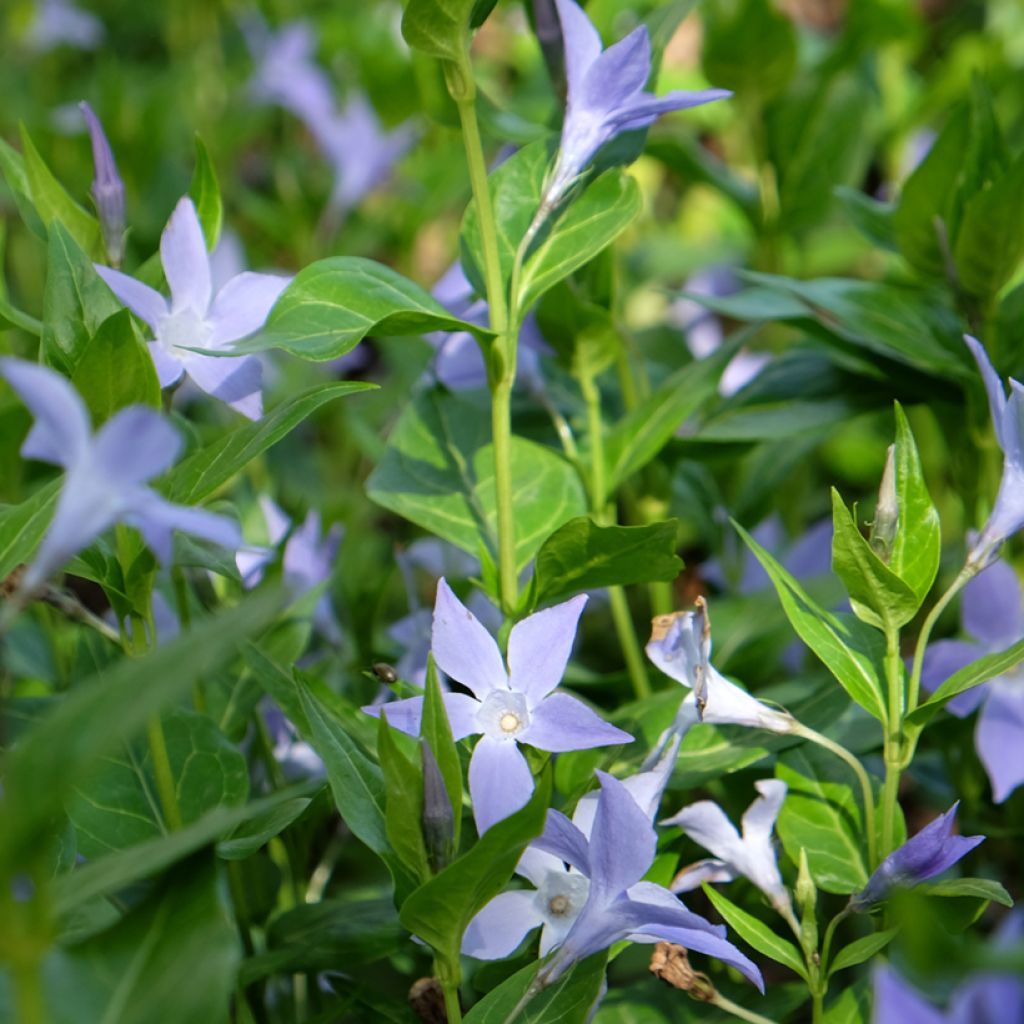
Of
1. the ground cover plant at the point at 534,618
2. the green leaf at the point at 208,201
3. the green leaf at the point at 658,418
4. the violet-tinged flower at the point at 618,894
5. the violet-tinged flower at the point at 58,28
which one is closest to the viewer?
the ground cover plant at the point at 534,618

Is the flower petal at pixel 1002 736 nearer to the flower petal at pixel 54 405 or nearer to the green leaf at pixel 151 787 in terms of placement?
the green leaf at pixel 151 787

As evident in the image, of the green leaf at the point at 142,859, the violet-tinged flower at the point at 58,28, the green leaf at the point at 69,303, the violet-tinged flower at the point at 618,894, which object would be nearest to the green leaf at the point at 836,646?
the violet-tinged flower at the point at 618,894

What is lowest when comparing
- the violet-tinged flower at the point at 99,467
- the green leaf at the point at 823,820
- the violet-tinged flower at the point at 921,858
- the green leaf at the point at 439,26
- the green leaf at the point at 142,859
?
the green leaf at the point at 823,820

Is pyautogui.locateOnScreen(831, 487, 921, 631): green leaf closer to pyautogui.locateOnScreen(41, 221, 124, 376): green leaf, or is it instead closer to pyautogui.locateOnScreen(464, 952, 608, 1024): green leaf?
pyautogui.locateOnScreen(464, 952, 608, 1024): green leaf

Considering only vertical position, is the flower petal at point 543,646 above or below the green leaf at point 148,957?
below

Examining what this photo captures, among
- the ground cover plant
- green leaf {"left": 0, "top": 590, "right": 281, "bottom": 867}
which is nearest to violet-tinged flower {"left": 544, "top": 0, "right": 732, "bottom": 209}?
the ground cover plant

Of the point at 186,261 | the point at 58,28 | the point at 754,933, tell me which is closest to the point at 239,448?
the point at 186,261

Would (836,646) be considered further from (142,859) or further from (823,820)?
(142,859)

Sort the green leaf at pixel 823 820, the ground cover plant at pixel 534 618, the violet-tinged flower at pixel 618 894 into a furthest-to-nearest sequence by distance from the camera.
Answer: the green leaf at pixel 823 820 → the violet-tinged flower at pixel 618 894 → the ground cover plant at pixel 534 618
